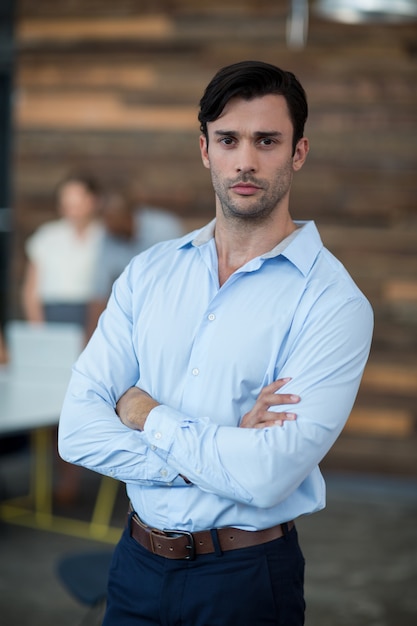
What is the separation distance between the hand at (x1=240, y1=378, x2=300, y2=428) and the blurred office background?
3.41 m

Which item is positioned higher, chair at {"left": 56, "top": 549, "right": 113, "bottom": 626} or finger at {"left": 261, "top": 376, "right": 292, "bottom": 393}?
finger at {"left": 261, "top": 376, "right": 292, "bottom": 393}

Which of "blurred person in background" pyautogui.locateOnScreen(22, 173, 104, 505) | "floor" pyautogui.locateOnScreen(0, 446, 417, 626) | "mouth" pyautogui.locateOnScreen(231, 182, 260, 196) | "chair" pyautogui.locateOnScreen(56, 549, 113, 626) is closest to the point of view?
"mouth" pyautogui.locateOnScreen(231, 182, 260, 196)

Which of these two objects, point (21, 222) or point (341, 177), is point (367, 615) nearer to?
point (341, 177)

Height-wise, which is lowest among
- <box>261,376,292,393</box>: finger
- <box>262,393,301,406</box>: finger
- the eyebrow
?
<box>262,393,301,406</box>: finger

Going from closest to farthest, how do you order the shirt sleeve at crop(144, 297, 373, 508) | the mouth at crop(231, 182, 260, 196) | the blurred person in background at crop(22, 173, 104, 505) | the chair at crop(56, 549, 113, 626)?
1. the shirt sleeve at crop(144, 297, 373, 508)
2. the mouth at crop(231, 182, 260, 196)
3. the chair at crop(56, 549, 113, 626)
4. the blurred person in background at crop(22, 173, 104, 505)

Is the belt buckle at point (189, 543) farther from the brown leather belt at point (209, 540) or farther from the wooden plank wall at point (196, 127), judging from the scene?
the wooden plank wall at point (196, 127)

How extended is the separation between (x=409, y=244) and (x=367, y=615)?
8.88 ft

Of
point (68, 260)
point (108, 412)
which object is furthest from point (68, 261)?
point (108, 412)

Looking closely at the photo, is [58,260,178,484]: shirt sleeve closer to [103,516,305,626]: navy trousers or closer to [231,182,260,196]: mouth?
[103,516,305,626]: navy trousers

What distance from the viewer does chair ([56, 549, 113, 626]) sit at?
286 cm

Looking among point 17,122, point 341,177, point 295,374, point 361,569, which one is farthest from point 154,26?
point 295,374

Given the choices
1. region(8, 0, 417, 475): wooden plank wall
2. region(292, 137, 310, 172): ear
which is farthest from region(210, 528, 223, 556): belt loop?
region(8, 0, 417, 475): wooden plank wall

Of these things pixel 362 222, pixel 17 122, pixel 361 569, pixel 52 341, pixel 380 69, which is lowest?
pixel 361 569

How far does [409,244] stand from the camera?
20.4 ft
